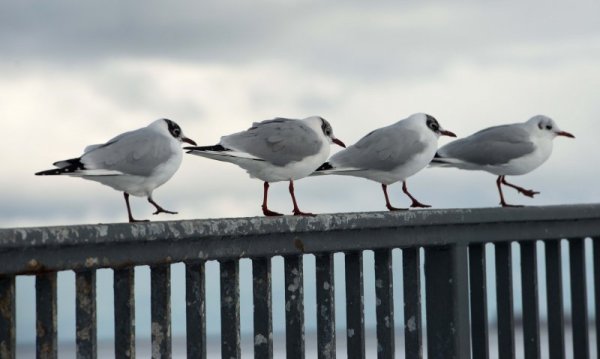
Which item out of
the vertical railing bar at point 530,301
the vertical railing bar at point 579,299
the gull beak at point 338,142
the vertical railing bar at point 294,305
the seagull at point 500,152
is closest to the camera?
the vertical railing bar at point 294,305

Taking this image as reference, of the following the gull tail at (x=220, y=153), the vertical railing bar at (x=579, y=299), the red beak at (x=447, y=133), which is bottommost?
the vertical railing bar at (x=579, y=299)

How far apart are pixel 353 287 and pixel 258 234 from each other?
0.71m

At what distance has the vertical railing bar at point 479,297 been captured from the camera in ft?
17.1

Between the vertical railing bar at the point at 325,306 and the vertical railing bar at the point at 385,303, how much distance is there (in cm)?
32

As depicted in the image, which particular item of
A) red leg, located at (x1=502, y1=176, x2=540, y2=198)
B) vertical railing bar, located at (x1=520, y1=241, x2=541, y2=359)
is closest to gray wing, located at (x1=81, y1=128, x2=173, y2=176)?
vertical railing bar, located at (x1=520, y1=241, x2=541, y2=359)

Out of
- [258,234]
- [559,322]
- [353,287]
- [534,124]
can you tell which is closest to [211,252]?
[258,234]

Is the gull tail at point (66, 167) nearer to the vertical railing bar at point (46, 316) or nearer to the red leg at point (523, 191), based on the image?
the vertical railing bar at point (46, 316)

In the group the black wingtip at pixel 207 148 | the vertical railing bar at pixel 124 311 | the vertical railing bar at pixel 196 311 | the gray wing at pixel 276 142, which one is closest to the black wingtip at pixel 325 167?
the gray wing at pixel 276 142

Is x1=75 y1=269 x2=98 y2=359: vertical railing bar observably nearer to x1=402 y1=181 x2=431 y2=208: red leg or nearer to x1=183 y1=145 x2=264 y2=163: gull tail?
x1=183 y1=145 x2=264 y2=163: gull tail

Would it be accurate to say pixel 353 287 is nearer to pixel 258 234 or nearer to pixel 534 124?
pixel 258 234

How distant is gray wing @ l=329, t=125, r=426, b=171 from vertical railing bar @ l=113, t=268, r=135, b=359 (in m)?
2.24

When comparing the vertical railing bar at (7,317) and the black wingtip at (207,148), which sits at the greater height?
the black wingtip at (207,148)

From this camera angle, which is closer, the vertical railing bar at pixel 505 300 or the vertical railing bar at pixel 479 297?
the vertical railing bar at pixel 479 297

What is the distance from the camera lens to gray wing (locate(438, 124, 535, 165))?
7.00m
